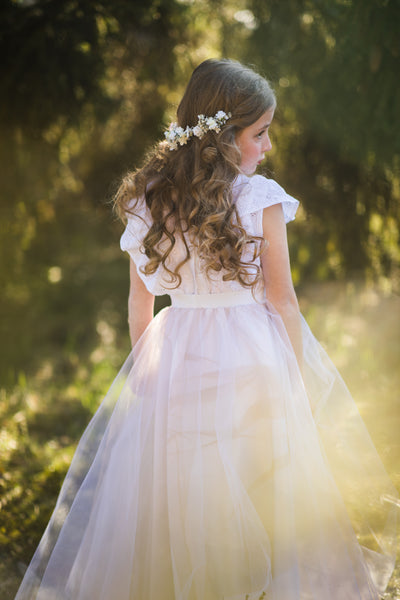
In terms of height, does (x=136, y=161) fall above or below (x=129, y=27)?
below

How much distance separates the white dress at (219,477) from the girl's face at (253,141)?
5.1 inches

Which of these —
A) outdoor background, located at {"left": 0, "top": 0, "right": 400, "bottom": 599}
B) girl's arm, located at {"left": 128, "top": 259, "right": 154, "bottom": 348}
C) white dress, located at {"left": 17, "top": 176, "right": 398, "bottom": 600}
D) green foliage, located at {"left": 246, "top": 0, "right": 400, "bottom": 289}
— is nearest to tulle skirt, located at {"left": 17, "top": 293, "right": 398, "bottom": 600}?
white dress, located at {"left": 17, "top": 176, "right": 398, "bottom": 600}

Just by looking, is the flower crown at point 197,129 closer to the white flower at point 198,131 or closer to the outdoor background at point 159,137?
the white flower at point 198,131

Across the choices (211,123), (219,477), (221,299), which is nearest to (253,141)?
(211,123)

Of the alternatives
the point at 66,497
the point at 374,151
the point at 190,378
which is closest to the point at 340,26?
the point at 374,151

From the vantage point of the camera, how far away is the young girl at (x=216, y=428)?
4.81ft

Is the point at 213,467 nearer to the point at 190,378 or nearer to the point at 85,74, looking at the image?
the point at 190,378

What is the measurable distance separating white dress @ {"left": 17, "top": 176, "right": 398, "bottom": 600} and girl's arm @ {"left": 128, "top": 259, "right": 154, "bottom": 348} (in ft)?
0.42

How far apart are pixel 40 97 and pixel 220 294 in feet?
7.57

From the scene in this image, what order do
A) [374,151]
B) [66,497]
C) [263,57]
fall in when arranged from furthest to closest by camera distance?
1. [263,57]
2. [374,151]
3. [66,497]

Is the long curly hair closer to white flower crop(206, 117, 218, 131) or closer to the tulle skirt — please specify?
white flower crop(206, 117, 218, 131)

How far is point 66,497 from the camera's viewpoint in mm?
1675

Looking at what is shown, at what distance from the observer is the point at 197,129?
1.51m

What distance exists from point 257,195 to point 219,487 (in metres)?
0.87
